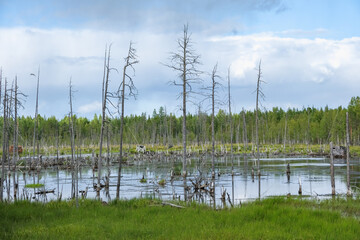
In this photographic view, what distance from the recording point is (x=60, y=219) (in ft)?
50.8

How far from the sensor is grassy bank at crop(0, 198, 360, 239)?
12719 mm

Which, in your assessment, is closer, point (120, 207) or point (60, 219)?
point (60, 219)

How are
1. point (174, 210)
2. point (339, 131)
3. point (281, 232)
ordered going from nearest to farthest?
point (281, 232)
point (174, 210)
point (339, 131)

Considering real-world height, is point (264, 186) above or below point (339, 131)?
below

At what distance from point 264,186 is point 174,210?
68.3ft

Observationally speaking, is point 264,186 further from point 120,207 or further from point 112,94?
point 120,207

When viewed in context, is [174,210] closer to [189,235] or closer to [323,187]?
[189,235]

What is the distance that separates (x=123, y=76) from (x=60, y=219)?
1333 centimetres

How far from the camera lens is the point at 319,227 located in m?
13.8

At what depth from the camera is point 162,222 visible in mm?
14609

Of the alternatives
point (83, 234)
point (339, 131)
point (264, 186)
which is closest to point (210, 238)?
point (83, 234)

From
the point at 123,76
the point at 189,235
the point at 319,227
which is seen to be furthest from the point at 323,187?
the point at 189,235

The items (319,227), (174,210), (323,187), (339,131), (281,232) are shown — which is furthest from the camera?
(339,131)

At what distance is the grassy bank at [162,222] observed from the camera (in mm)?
12719
